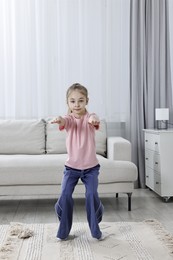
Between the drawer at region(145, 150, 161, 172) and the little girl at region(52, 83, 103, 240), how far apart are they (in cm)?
147

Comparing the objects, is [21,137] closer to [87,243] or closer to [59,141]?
[59,141]

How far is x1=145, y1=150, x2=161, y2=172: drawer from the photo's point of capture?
13.6 feet

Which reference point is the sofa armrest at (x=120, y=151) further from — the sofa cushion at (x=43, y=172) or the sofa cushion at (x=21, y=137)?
the sofa cushion at (x=21, y=137)

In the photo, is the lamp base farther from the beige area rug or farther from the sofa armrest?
the beige area rug

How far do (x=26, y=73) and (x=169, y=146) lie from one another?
69.6 inches

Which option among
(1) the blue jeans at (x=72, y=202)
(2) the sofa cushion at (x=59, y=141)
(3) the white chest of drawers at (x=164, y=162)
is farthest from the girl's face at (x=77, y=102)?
(2) the sofa cushion at (x=59, y=141)

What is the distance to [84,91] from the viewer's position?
2770 mm

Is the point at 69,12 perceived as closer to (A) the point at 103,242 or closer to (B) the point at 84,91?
(B) the point at 84,91

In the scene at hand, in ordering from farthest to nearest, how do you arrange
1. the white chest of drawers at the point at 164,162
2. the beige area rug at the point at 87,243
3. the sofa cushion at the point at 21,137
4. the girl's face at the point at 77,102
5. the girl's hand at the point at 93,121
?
the sofa cushion at the point at 21,137
the white chest of drawers at the point at 164,162
the girl's face at the point at 77,102
the girl's hand at the point at 93,121
the beige area rug at the point at 87,243

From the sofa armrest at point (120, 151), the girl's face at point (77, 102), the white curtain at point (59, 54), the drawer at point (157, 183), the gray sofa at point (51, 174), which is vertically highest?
the white curtain at point (59, 54)

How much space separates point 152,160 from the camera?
4289 millimetres

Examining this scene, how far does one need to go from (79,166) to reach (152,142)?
170cm

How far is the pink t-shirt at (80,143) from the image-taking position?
8.96ft

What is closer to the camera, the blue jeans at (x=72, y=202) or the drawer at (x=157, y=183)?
the blue jeans at (x=72, y=202)
